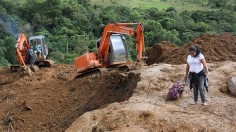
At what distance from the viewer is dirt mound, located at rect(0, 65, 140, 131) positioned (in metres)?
15.0

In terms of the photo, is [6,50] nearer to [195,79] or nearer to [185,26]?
[185,26]

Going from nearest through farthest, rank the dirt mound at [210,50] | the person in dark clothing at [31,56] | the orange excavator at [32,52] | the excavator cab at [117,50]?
the dirt mound at [210,50]
the excavator cab at [117,50]
the orange excavator at [32,52]
the person in dark clothing at [31,56]

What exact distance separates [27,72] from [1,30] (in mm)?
40355

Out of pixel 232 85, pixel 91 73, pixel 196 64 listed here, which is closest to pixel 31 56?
pixel 91 73

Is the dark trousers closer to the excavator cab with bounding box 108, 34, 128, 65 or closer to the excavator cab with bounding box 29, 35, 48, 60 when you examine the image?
the excavator cab with bounding box 108, 34, 128, 65

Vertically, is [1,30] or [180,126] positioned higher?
[180,126]

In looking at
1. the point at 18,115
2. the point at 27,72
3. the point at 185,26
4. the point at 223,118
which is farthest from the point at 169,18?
the point at 223,118

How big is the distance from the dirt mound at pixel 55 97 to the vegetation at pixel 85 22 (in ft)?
105

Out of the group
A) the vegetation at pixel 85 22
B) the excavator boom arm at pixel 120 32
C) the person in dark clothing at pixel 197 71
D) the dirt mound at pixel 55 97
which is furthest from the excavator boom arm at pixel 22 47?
the vegetation at pixel 85 22


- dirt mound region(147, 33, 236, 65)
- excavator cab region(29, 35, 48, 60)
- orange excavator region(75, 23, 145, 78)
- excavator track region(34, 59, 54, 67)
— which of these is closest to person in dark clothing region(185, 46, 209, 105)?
dirt mound region(147, 33, 236, 65)

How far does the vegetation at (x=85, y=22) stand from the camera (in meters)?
56.0

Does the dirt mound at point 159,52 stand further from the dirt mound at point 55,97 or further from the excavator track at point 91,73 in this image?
the dirt mound at point 55,97

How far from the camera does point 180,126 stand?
33.1 ft

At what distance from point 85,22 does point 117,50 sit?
46.0m
